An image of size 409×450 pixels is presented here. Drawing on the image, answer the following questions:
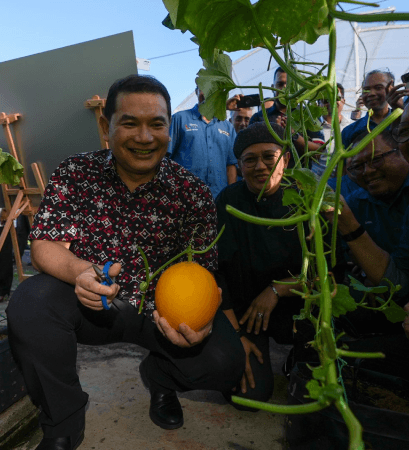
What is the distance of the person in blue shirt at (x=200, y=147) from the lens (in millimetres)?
2873

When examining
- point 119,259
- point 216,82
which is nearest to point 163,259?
point 119,259

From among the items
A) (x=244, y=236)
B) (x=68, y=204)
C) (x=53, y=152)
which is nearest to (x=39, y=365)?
(x=68, y=204)

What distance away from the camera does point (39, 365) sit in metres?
1.07

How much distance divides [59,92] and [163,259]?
5.95 ft

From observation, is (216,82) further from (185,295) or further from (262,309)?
(262,309)

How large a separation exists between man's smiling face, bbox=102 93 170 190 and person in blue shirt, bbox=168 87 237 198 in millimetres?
1557

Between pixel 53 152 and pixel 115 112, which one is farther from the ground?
pixel 115 112

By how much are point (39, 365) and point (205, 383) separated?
53 cm

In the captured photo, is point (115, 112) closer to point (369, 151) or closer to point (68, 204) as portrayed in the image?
point (68, 204)

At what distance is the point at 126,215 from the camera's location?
1.33 m

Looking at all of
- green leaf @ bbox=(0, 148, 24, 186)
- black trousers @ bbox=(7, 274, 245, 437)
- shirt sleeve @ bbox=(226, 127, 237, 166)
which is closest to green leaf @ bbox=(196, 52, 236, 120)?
black trousers @ bbox=(7, 274, 245, 437)

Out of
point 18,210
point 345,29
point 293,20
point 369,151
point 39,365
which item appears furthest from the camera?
point 345,29

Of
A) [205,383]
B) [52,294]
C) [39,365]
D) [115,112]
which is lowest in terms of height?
[205,383]

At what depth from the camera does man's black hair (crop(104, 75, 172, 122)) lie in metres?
1.25
